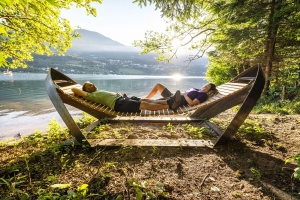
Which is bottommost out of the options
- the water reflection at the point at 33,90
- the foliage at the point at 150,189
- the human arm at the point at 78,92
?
the water reflection at the point at 33,90

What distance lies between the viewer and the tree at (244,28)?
7164mm

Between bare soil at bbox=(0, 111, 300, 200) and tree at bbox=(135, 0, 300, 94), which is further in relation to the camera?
tree at bbox=(135, 0, 300, 94)

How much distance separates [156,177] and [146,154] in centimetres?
78

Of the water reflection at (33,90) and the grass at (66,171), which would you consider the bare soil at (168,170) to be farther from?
the water reflection at (33,90)

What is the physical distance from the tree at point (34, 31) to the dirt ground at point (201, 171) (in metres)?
5.14

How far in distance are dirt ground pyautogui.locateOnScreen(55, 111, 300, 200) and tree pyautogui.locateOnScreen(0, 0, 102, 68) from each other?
5143 mm

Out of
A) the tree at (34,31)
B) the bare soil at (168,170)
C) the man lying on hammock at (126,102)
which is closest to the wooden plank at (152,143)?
the bare soil at (168,170)

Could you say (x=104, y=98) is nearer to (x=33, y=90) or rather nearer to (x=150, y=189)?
(x=150, y=189)

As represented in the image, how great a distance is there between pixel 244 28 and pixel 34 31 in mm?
9511

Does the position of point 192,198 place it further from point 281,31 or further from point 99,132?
point 281,31

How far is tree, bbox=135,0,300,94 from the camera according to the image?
716 centimetres

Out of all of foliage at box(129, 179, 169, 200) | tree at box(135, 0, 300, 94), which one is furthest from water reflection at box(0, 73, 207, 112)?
tree at box(135, 0, 300, 94)

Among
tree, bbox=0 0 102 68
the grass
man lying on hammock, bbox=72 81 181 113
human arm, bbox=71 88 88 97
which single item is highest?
tree, bbox=0 0 102 68

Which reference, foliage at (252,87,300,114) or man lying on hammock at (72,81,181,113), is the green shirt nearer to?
man lying on hammock at (72,81,181,113)
